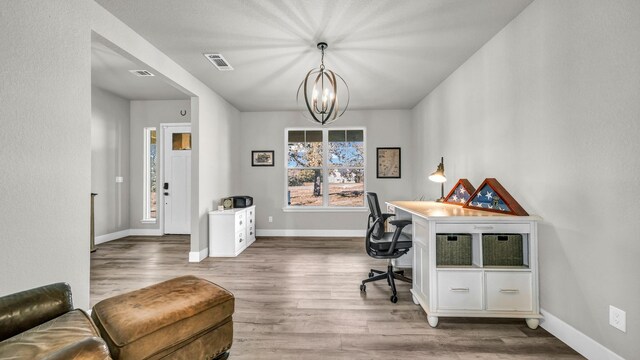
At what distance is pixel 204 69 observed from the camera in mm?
3551

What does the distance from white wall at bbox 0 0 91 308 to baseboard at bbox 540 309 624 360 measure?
3.53m

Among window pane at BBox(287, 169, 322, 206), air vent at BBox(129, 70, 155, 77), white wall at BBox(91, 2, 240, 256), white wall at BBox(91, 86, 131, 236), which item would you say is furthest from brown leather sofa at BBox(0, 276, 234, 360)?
white wall at BBox(91, 86, 131, 236)

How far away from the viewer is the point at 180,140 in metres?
5.48

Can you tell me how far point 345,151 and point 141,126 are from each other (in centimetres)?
412

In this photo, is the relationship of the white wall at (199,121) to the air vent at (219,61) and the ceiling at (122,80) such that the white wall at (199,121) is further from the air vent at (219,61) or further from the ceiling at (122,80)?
the air vent at (219,61)

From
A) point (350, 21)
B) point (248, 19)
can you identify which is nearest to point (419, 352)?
point (350, 21)

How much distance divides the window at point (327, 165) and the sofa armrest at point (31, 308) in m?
4.39

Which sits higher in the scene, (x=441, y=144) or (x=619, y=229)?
(x=441, y=144)

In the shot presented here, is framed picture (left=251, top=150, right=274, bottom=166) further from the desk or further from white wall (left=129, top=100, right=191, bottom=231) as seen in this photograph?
the desk

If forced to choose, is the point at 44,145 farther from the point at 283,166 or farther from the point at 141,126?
the point at 141,126

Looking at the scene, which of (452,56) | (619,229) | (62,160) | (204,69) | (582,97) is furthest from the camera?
(204,69)

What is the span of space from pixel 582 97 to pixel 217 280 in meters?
3.66

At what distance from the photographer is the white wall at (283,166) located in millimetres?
5570

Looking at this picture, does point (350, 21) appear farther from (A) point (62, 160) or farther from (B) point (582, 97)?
(A) point (62, 160)
